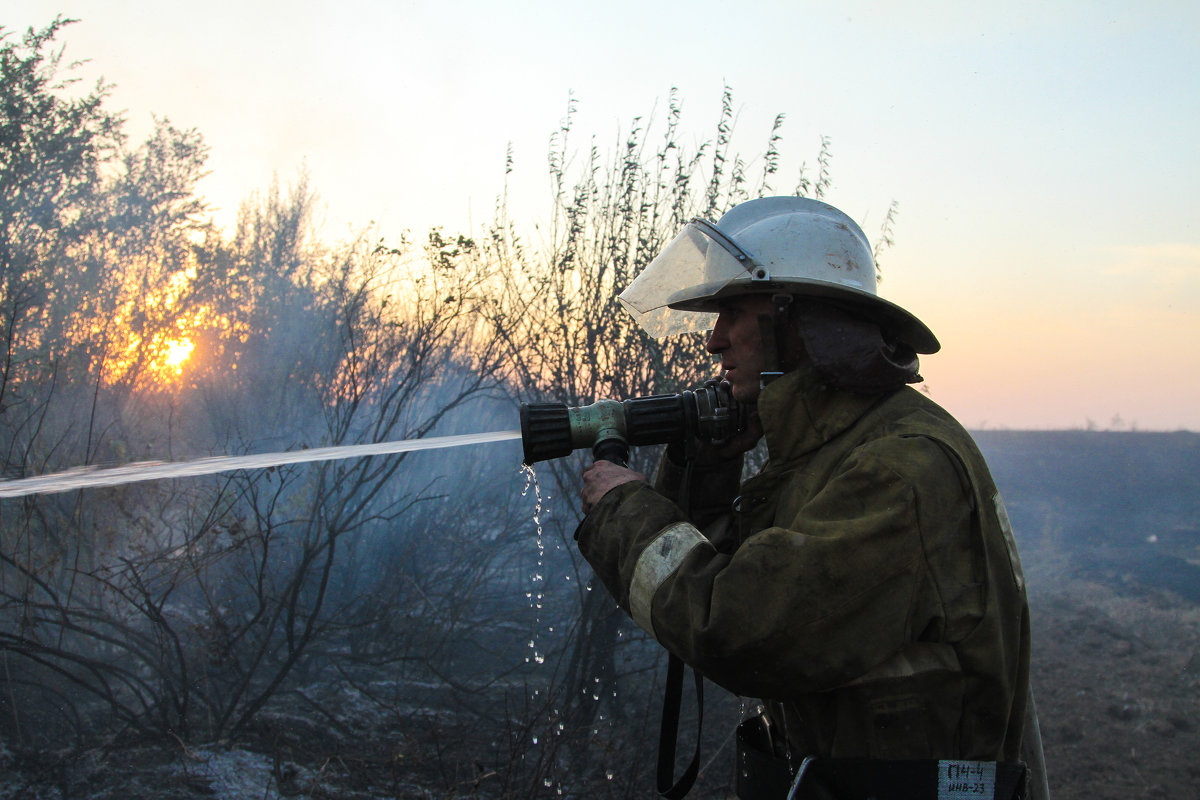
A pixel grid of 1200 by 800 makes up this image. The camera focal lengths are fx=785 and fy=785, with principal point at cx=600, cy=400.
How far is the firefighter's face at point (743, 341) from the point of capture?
177 cm

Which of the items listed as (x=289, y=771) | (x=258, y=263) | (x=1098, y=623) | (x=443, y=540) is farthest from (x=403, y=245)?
(x=1098, y=623)

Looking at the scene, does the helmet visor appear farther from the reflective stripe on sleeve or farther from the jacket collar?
the reflective stripe on sleeve

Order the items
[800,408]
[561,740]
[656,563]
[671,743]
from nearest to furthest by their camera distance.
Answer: [656,563] < [800,408] < [671,743] < [561,740]

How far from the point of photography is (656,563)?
1.43 m

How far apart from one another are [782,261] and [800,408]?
330 millimetres

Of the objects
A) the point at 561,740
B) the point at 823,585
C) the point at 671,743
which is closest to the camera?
the point at 823,585

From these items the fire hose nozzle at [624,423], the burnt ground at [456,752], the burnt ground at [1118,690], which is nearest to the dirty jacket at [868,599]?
the fire hose nozzle at [624,423]

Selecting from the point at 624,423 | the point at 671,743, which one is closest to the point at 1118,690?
the point at 671,743

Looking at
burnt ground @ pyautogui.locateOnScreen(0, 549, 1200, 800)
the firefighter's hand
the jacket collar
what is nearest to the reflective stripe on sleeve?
the firefighter's hand

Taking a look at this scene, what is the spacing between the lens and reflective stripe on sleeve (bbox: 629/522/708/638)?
4.63 ft

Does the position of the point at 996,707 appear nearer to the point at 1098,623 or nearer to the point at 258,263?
the point at 1098,623

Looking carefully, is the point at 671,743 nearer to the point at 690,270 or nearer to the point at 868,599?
the point at 868,599

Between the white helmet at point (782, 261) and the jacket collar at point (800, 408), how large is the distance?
198 millimetres

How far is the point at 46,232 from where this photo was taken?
21.5 ft
